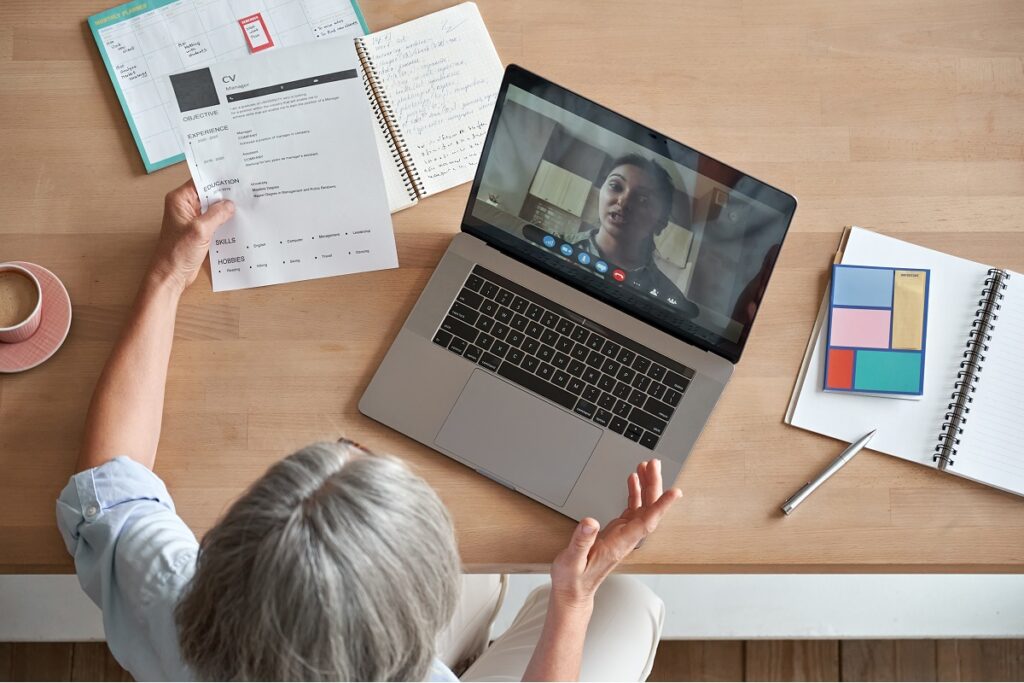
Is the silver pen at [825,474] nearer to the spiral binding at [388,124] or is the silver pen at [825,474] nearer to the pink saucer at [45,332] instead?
the spiral binding at [388,124]

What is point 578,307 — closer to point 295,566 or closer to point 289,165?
point 289,165

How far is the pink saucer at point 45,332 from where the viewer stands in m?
0.99

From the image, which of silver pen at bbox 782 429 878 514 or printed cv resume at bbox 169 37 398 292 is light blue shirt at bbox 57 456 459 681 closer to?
printed cv resume at bbox 169 37 398 292

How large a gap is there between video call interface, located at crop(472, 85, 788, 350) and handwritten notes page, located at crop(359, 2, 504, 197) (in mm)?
104

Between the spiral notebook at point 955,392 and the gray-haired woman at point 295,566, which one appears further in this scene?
the spiral notebook at point 955,392

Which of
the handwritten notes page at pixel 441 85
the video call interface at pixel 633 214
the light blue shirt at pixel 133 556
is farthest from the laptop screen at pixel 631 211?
the light blue shirt at pixel 133 556

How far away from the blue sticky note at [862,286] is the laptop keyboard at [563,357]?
0.21 metres

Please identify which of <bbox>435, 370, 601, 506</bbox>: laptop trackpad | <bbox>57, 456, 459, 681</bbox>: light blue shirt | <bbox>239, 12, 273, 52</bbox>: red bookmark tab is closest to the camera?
<bbox>57, 456, 459, 681</bbox>: light blue shirt

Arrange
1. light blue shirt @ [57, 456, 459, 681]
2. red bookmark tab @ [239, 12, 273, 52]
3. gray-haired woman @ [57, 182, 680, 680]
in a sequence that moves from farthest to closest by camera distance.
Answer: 1. red bookmark tab @ [239, 12, 273, 52]
2. light blue shirt @ [57, 456, 459, 681]
3. gray-haired woman @ [57, 182, 680, 680]

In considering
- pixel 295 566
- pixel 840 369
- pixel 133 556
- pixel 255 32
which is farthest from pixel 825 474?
pixel 255 32

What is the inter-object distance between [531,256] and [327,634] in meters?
0.51

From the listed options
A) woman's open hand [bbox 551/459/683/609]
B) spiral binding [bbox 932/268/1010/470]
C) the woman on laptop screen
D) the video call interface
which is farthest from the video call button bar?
spiral binding [bbox 932/268/1010/470]

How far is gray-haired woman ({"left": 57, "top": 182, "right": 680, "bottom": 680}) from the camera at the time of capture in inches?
25.1

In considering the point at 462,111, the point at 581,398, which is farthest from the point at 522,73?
the point at 581,398
